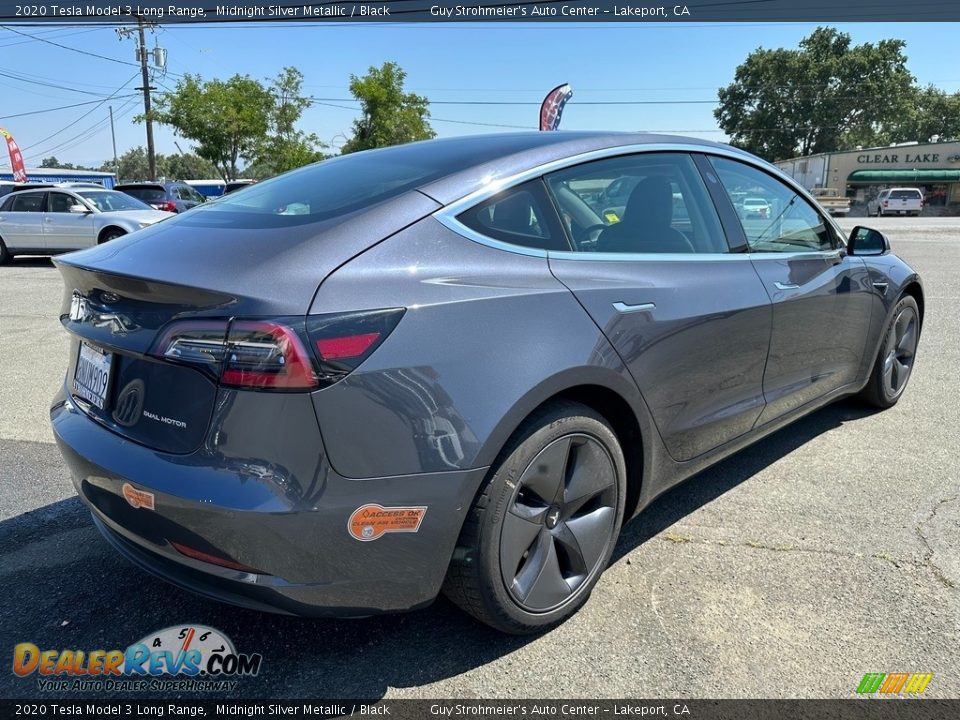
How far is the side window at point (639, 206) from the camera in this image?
2.43 meters

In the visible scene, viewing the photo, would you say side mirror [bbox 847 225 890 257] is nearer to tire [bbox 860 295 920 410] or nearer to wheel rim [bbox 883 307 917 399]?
tire [bbox 860 295 920 410]

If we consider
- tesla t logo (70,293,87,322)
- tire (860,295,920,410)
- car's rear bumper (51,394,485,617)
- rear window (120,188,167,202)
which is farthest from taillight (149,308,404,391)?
rear window (120,188,167,202)

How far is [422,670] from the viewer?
2145 millimetres

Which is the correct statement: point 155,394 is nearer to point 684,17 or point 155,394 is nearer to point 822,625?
point 822,625

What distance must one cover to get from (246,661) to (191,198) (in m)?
20.6

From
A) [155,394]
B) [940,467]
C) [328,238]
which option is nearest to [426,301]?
[328,238]

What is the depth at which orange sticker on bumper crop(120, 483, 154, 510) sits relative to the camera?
1.84 m

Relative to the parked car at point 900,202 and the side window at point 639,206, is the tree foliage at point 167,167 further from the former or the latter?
the side window at point 639,206

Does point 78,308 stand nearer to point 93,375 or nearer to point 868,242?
point 93,375

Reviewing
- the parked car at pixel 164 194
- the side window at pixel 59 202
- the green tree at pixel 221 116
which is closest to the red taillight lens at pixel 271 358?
the side window at pixel 59 202

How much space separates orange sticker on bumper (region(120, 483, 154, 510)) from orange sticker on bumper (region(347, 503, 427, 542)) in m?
0.55

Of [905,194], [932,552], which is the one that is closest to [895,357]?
[932,552]

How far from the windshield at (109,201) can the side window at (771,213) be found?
14425 millimetres

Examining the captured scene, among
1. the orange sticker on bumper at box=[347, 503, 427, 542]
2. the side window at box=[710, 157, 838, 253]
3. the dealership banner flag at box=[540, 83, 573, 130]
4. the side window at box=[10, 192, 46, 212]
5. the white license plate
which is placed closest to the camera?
the orange sticker on bumper at box=[347, 503, 427, 542]
